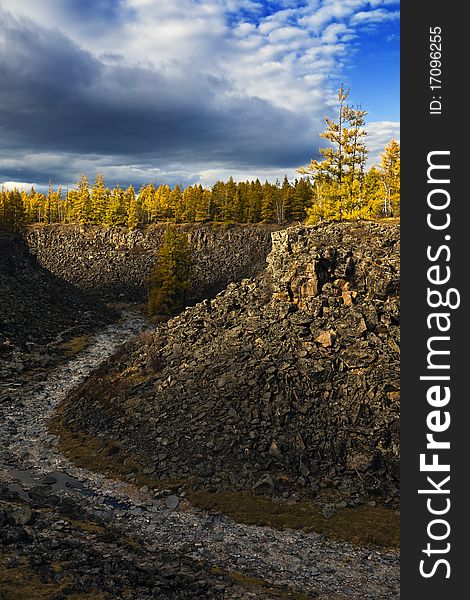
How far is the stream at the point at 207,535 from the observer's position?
19.6 metres

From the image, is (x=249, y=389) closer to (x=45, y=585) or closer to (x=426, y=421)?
(x=45, y=585)

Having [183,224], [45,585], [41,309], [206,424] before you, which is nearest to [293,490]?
[206,424]

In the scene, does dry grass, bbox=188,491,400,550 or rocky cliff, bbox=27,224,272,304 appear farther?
rocky cliff, bbox=27,224,272,304

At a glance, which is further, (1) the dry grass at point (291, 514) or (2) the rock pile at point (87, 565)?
(1) the dry grass at point (291, 514)

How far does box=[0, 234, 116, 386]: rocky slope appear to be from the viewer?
52878 mm

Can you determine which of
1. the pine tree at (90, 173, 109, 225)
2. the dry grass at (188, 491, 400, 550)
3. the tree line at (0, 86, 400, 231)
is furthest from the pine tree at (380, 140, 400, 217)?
the pine tree at (90, 173, 109, 225)

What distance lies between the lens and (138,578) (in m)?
17.6

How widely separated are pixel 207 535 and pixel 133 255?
89286 mm

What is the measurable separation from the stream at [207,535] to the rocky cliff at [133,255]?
52810 millimetres

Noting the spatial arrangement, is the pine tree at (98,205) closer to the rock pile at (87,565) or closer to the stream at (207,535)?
the stream at (207,535)

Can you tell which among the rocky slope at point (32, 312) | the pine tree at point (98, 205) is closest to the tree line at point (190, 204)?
the pine tree at point (98, 205)

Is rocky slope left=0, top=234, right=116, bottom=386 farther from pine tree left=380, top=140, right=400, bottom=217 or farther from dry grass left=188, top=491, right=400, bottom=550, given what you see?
pine tree left=380, top=140, right=400, bottom=217

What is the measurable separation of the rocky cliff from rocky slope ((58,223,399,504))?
42.3m

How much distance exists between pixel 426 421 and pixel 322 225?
116 ft
